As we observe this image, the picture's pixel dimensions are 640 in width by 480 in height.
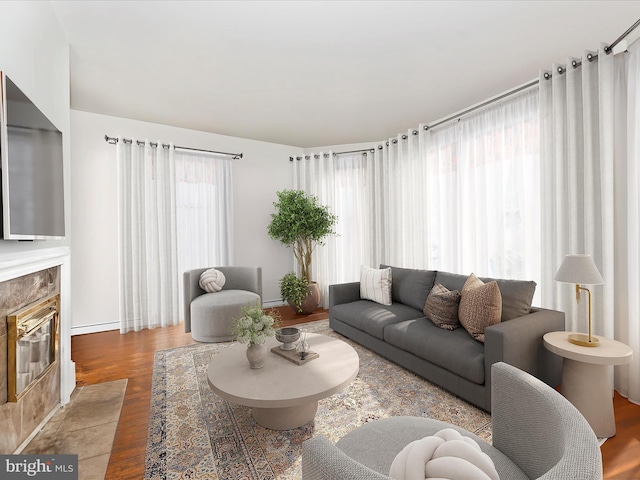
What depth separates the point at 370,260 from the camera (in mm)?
5059

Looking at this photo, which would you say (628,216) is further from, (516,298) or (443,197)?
(443,197)

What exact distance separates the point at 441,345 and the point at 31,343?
2.80 m

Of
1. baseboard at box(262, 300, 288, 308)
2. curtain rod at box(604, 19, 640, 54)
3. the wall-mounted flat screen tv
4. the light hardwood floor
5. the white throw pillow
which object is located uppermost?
curtain rod at box(604, 19, 640, 54)

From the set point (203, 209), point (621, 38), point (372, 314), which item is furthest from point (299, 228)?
point (621, 38)

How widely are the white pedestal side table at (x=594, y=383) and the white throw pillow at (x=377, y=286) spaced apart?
1.76 m

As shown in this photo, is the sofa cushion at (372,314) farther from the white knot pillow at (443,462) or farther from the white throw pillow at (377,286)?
the white knot pillow at (443,462)

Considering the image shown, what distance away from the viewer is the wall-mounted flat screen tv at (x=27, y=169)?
159 cm

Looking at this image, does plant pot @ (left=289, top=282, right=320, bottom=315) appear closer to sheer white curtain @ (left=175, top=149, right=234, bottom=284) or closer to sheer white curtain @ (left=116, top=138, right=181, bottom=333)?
sheer white curtain @ (left=175, top=149, right=234, bottom=284)

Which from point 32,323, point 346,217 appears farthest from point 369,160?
point 32,323

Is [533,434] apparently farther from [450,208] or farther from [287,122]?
[287,122]

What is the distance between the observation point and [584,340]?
80.5 inches

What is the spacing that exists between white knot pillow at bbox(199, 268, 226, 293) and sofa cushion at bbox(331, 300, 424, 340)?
1.54 metres

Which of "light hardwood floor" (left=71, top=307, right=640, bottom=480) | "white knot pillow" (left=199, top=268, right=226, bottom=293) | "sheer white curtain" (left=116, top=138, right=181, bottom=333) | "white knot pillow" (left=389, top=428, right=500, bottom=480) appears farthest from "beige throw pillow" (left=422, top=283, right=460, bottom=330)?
"sheer white curtain" (left=116, top=138, right=181, bottom=333)

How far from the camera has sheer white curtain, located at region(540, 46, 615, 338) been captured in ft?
7.81
